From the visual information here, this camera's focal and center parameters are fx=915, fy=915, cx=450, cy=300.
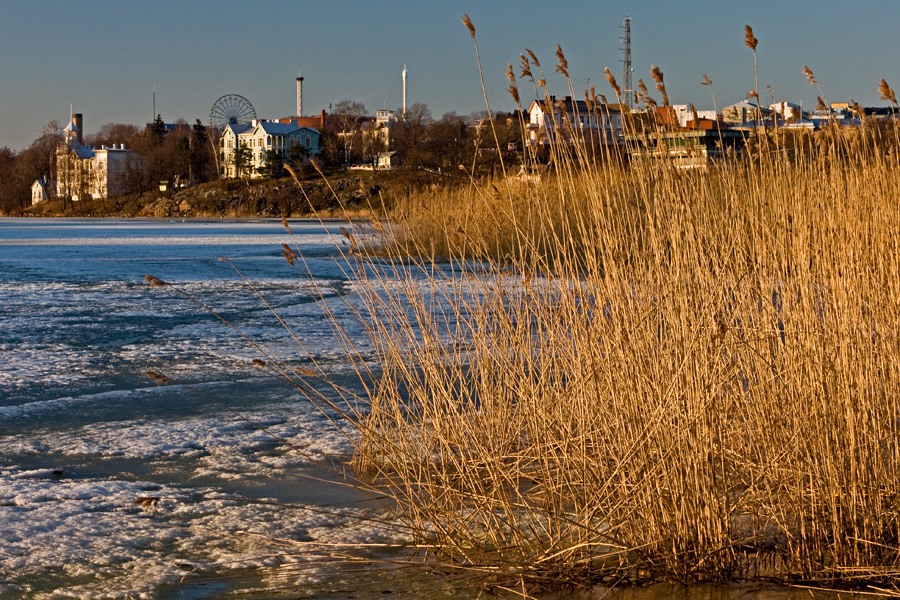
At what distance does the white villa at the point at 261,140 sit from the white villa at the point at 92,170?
33.4 feet

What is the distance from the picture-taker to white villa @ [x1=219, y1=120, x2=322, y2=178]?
99500mm

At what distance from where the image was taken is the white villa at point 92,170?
310 feet

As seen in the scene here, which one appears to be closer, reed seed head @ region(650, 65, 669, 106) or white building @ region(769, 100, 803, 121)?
reed seed head @ region(650, 65, 669, 106)

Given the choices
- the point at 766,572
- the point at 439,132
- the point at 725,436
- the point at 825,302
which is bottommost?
the point at 766,572

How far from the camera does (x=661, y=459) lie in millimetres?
2789

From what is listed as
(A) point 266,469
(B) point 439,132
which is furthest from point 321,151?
(A) point 266,469

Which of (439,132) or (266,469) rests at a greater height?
(439,132)

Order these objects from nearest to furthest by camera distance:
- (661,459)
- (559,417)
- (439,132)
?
(661,459) < (559,417) < (439,132)

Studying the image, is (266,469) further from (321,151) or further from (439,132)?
(321,151)

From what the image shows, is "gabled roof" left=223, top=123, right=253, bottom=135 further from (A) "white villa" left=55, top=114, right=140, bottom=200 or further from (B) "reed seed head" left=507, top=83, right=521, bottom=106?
(B) "reed seed head" left=507, top=83, right=521, bottom=106

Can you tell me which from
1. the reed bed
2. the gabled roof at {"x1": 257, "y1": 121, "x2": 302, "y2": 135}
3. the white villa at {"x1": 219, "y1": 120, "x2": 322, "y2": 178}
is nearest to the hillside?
the white villa at {"x1": 219, "y1": 120, "x2": 322, "y2": 178}

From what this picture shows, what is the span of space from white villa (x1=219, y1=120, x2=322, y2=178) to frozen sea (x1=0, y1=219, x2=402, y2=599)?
91.1 m

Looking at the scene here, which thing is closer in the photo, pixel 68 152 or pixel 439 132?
pixel 439 132

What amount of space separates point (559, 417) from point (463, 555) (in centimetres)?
56
